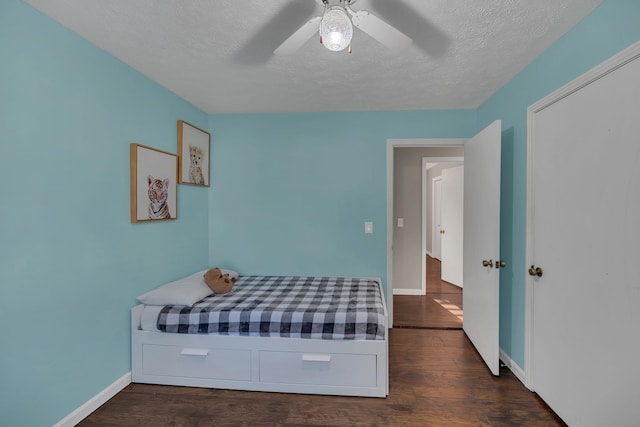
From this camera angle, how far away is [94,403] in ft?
6.03

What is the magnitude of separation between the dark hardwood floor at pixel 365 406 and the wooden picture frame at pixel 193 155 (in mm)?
1778

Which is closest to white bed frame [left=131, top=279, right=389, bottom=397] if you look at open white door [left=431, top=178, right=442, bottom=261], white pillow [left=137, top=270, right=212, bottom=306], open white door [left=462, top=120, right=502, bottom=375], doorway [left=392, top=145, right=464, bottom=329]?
white pillow [left=137, top=270, right=212, bottom=306]

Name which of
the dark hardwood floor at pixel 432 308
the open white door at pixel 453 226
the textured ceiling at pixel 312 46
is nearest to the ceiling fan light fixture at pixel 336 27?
the textured ceiling at pixel 312 46

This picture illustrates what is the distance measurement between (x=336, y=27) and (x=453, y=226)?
447 cm

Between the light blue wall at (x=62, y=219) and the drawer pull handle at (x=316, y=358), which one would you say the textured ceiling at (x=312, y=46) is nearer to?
the light blue wall at (x=62, y=219)

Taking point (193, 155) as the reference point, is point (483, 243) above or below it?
below

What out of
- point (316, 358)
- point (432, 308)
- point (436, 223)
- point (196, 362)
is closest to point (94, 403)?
point (196, 362)

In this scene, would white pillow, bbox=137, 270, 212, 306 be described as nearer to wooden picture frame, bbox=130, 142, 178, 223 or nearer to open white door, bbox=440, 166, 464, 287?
wooden picture frame, bbox=130, 142, 178, 223

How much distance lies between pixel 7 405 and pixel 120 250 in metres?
0.94

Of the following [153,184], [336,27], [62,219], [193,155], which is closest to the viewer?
[336,27]

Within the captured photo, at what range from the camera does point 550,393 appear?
6.00 feet

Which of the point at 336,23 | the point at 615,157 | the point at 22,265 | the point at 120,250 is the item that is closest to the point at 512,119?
the point at 615,157

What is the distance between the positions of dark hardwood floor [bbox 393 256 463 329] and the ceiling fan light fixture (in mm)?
2833

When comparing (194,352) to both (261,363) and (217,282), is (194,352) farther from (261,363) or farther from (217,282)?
(217,282)
